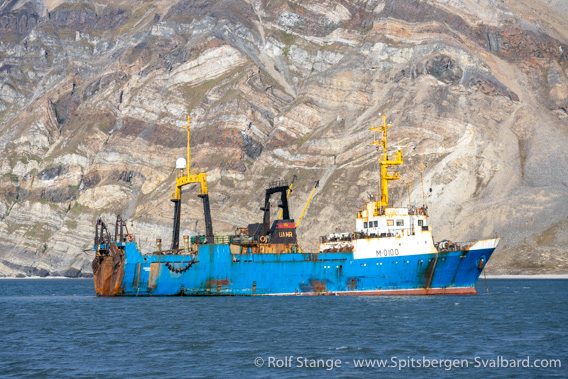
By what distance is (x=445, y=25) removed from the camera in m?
187

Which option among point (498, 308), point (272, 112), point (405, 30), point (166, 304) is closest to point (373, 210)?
point (498, 308)

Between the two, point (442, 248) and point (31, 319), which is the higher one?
point (442, 248)

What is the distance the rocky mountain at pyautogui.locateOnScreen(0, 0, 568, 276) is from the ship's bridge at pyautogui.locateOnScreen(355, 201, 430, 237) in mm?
62176

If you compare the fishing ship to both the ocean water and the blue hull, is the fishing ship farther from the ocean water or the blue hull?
the ocean water

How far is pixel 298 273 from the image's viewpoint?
72125 mm

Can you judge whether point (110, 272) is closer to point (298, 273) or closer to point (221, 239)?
point (221, 239)

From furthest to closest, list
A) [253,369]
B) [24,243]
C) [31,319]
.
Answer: [24,243], [31,319], [253,369]

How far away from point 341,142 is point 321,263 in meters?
95.2

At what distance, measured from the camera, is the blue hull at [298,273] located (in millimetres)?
70562

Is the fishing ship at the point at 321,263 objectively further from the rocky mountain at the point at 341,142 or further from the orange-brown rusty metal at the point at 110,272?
the rocky mountain at the point at 341,142

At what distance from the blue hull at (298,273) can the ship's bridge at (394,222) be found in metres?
2.69

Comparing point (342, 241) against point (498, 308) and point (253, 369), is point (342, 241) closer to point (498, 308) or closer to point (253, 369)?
point (498, 308)

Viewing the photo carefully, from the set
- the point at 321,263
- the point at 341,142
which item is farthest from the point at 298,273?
the point at 341,142

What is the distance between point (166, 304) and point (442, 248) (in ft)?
85.9
